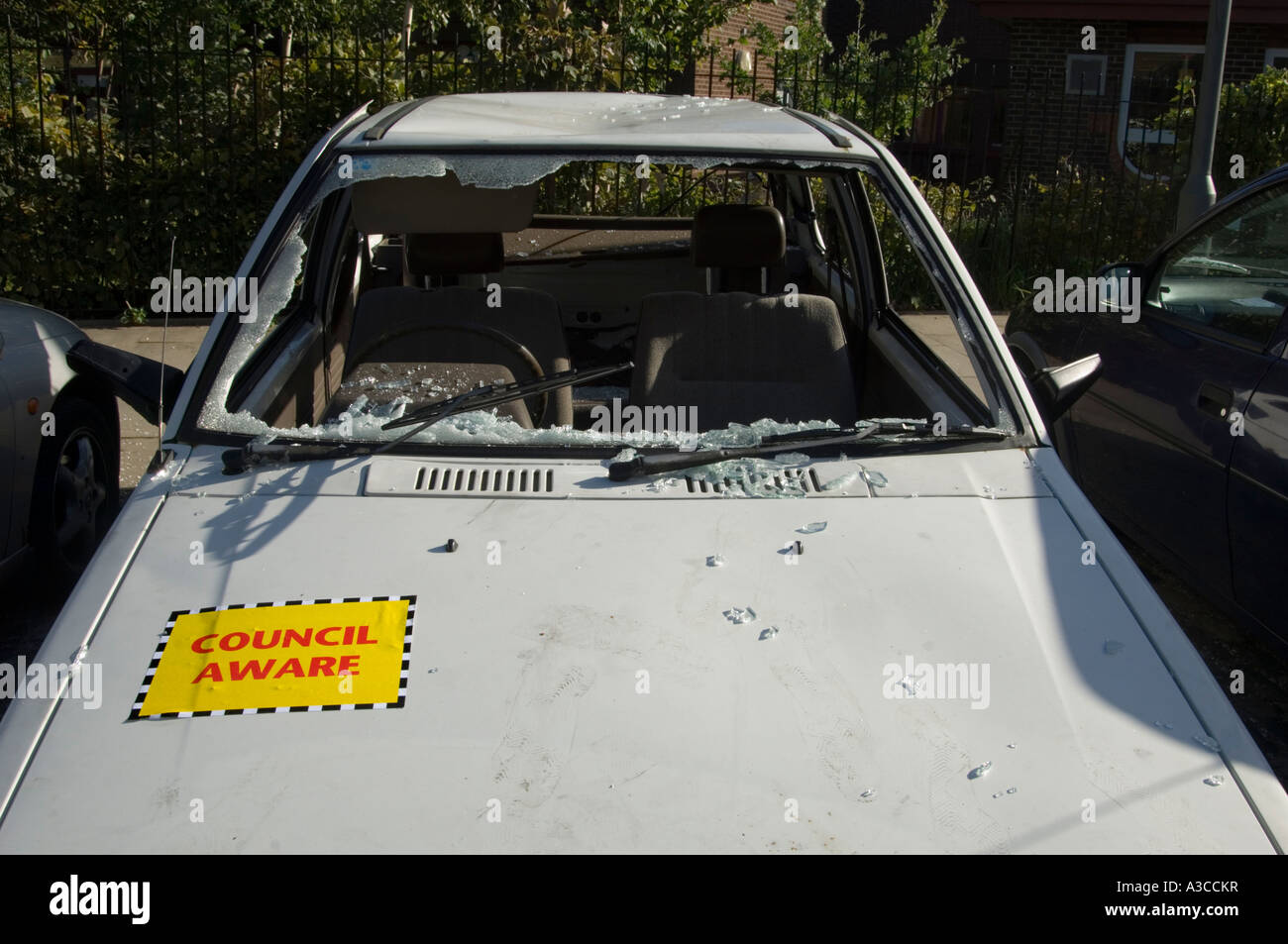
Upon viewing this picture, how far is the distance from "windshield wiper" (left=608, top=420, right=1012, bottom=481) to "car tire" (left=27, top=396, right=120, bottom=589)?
8.28 ft

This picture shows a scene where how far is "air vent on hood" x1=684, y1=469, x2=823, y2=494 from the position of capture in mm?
2494

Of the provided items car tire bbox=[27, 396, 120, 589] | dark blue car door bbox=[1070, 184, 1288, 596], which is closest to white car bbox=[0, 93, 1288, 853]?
dark blue car door bbox=[1070, 184, 1288, 596]

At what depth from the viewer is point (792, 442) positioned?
2652 mm

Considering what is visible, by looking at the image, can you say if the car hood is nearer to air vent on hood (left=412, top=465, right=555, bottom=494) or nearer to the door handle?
air vent on hood (left=412, top=465, right=555, bottom=494)

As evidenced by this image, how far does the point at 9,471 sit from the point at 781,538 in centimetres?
283

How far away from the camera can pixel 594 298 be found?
5113 mm

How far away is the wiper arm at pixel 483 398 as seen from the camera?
2689mm

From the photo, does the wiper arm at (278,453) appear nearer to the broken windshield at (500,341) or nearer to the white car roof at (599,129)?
the broken windshield at (500,341)

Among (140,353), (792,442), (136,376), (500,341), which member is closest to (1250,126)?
(140,353)

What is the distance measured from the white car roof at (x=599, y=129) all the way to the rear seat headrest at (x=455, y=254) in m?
0.44

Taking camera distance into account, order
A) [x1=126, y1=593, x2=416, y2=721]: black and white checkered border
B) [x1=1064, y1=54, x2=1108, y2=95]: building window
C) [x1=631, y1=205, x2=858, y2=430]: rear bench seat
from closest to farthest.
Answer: [x1=126, y1=593, x2=416, y2=721]: black and white checkered border → [x1=631, y1=205, x2=858, y2=430]: rear bench seat → [x1=1064, y1=54, x2=1108, y2=95]: building window

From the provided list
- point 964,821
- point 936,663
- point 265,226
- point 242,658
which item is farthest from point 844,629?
point 265,226

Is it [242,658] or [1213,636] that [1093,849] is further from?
[1213,636]

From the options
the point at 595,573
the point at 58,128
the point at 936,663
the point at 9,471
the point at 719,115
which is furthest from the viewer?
the point at 58,128
